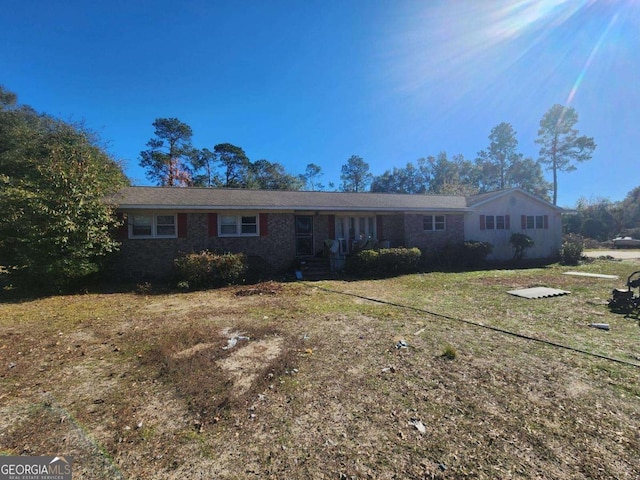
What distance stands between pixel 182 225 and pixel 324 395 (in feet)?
33.5

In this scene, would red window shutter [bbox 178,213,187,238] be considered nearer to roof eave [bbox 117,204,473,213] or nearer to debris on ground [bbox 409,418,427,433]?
roof eave [bbox 117,204,473,213]

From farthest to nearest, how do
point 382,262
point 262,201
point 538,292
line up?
point 262,201, point 382,262, point 538,292

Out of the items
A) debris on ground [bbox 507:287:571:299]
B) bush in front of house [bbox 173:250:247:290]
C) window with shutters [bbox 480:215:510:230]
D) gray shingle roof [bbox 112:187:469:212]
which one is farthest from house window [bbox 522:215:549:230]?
bush in front of house [bbox 173:250:247:290]

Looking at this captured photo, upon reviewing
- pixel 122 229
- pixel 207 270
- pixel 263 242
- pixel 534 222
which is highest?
pixel 534 222

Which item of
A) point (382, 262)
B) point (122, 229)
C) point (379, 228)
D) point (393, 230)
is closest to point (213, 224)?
point (122, 229)

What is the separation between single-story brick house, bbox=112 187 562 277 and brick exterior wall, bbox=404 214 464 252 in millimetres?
52

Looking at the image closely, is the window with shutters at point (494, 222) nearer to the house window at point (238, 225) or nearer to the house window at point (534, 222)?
the house window at point (534, 222)

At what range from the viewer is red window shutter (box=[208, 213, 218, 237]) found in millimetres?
11898

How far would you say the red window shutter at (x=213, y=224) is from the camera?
11898 millimetres

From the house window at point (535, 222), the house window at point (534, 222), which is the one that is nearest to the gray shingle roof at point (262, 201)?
the house window at point (534, 222)

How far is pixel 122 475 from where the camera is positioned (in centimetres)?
210

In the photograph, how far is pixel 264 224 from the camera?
41.4 ft

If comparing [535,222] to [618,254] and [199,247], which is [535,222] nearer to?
[618,254]

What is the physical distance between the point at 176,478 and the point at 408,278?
34.3ft
